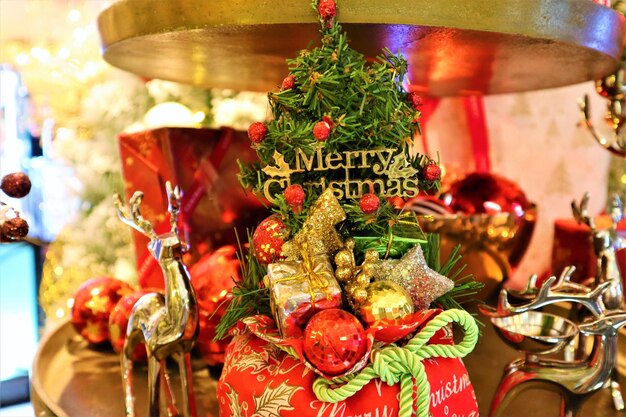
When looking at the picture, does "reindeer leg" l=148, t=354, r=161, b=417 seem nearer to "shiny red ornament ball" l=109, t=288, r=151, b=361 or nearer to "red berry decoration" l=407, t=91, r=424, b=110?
"shiny red ornament ball" l=109, t=288, r=151, b=361

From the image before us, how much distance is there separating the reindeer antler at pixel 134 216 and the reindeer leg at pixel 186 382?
0.11 m

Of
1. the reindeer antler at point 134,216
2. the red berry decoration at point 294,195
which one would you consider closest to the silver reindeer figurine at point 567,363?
the red berry decoration at point 294,195

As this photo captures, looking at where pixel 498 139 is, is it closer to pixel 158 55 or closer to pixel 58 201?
pixel 158 55

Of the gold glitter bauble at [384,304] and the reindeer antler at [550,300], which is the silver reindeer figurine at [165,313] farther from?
the reindeer antler at [550,300]

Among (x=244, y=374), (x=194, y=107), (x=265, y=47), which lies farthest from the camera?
(x=194, y=107)

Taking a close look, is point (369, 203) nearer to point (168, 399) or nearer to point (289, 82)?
point (289, 82)

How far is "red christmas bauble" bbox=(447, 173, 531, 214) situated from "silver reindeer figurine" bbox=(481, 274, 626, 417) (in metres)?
0.29

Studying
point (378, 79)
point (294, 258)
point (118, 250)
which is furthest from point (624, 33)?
point (118, 250)

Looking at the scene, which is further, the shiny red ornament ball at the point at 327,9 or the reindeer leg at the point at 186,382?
the reindeer leg at the point at 186,382

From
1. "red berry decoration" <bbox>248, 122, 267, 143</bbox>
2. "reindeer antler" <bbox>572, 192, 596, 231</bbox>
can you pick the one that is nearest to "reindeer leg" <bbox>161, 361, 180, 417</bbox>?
"red berry decoration" <bbox>248, 122, 267, 143</bbox>

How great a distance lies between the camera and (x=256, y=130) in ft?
1.44

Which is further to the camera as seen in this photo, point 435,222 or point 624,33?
point 435,222

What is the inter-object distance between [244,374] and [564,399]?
0.94 feet

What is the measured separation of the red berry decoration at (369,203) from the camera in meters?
0.41
